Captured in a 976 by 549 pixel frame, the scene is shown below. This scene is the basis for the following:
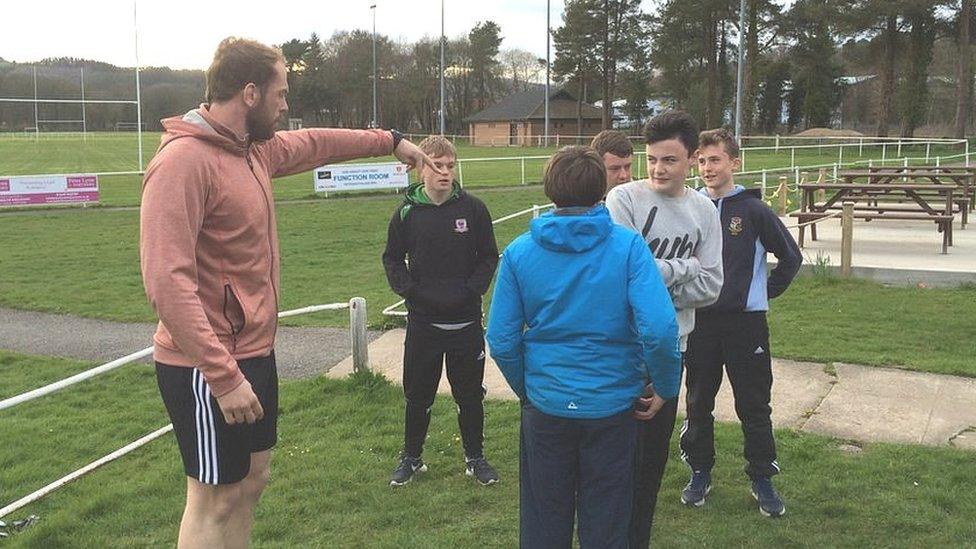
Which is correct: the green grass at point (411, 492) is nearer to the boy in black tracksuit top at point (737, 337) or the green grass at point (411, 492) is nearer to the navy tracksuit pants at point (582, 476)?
the boy in black tracksuit top at point (737, 337)

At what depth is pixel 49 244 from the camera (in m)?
14.2

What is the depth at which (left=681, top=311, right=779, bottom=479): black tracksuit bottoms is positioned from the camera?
3.68m

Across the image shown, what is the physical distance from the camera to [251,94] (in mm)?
2402

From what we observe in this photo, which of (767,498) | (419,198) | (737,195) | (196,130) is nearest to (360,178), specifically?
(419,198)

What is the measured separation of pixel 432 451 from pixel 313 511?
0.92m

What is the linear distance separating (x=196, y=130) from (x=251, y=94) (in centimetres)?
20

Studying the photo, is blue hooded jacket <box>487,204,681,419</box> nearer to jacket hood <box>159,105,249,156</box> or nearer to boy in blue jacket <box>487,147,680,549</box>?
boy in blue jacket <box>487,147,680,549</box>

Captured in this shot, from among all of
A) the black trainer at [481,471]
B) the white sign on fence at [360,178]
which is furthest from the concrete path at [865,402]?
the white sign on fence at [360,178]

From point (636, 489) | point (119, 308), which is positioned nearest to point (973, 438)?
point (636, 489)

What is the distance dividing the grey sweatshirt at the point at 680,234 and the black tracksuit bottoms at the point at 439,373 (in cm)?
134

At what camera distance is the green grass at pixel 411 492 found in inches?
138

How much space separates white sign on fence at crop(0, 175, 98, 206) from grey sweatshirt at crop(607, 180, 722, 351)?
20819 millimetres

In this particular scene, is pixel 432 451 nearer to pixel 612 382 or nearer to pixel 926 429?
pixel 612 382

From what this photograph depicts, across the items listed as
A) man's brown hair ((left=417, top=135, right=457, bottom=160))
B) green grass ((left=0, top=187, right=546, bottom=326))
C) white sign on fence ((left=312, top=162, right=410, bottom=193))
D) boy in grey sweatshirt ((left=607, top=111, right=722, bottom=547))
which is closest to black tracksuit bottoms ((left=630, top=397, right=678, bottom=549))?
boy in grey sweatshirt ((left=607, top=111, right=722, bottom=547))
